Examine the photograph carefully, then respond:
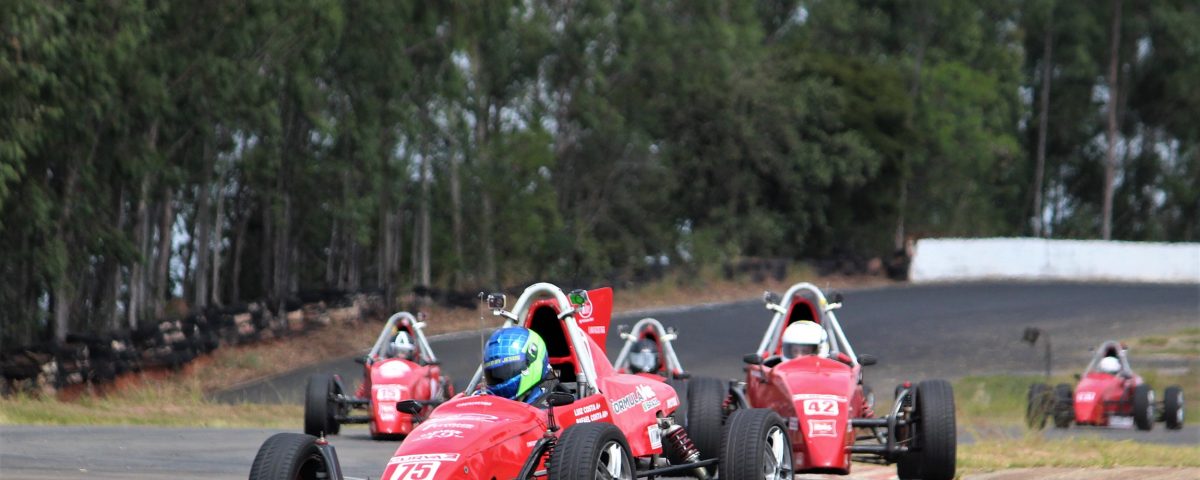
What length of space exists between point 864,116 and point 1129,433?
31.8 m

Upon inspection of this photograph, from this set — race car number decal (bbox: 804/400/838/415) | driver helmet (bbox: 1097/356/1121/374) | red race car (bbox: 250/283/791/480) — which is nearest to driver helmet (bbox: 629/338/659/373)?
race car number decal (bbox: 804/400/838/415)

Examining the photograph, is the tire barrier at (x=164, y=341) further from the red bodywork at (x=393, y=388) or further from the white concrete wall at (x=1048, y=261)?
the white concrete wall at (x=1048, y=261)

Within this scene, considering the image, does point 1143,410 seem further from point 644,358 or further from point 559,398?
point 559,398

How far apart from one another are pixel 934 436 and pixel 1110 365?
13.1 metres

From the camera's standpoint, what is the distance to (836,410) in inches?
489

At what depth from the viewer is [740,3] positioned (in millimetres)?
52125

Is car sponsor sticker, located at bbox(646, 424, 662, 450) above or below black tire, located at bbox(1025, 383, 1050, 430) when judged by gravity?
above

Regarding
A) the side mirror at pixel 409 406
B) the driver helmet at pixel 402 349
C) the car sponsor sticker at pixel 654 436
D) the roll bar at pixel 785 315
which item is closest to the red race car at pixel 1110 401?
the roll bar at pixel 785 315

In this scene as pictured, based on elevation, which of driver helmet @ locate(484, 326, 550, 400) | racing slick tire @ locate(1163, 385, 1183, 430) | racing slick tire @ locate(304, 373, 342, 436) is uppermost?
driver helmet @ locate(484, 326, 550, 400)

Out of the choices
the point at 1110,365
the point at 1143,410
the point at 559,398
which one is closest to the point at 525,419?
the point at 559,398

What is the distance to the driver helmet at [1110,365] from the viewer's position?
24281 millimetres

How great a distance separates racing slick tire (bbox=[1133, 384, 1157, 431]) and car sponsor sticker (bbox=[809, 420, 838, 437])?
39.8ft

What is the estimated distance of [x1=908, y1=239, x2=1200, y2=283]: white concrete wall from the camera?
4762cm

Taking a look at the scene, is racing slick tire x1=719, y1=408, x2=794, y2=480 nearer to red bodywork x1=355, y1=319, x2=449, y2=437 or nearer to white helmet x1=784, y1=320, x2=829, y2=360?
white helmet x1=784, y1=320, x2=829, y2=360
